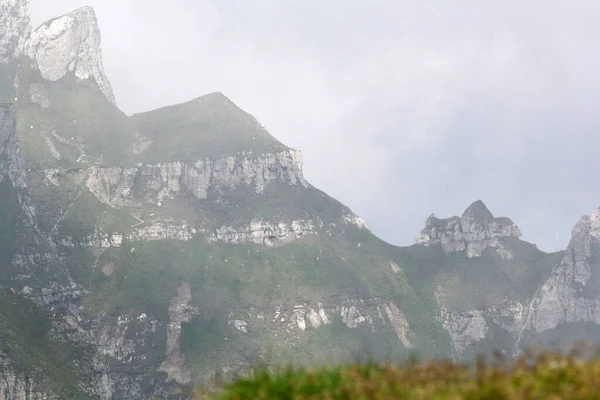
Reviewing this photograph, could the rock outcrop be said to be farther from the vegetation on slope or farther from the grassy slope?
the vegetation on slope

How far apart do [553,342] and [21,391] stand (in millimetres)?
161225

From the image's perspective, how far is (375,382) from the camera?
13.4 m

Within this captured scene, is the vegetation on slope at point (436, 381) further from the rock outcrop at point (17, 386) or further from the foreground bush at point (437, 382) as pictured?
the rock outcrop at point (17, 386)

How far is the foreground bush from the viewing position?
12.0 meters

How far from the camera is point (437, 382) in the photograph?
13289mm

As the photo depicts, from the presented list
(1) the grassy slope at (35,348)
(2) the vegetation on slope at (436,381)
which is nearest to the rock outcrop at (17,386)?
(1) the grassy slope at (35,348)

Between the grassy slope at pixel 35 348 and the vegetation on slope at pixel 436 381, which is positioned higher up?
the vegetation on slope at pixel 436 381

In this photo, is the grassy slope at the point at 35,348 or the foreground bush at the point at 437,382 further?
the grassy slope at the point at 35,348

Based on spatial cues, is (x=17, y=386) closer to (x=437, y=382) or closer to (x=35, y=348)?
(x=35, y=348)

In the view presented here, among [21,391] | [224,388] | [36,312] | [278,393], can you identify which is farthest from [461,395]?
[36,312]

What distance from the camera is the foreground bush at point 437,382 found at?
1199 cm

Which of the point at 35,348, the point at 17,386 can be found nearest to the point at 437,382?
the point at 17,386

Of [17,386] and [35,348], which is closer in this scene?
[17,386]

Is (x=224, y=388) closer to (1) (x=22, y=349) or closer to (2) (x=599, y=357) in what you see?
(2) (x=599, y=357)
